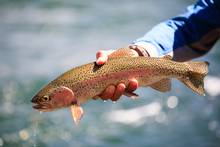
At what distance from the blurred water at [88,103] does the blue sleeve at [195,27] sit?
3536 millimetres

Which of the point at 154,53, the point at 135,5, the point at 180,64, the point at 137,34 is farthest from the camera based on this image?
the point at 135,5

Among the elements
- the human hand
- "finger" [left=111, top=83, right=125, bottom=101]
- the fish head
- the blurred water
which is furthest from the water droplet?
the fish head

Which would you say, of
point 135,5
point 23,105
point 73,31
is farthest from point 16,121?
point 135,5

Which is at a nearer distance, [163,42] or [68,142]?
[163,42]

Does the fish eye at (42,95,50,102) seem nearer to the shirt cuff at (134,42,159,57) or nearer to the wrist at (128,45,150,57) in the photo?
the wrist at (128,45,150,57)

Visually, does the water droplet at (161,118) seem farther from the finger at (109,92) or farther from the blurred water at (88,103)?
the finger at (109,92)

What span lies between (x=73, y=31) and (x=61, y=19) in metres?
0.97

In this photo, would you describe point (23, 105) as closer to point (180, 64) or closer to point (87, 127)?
point (87, 127)

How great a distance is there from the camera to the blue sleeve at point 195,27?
214 inches

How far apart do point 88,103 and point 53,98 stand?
5.93 meters

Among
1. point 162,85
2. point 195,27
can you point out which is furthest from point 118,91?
point 195,27

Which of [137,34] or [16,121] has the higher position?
[137,34]

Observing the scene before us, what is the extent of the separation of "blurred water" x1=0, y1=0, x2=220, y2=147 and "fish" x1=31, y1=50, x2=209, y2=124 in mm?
4317

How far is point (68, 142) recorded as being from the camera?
8.73 meters
